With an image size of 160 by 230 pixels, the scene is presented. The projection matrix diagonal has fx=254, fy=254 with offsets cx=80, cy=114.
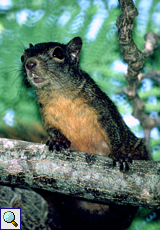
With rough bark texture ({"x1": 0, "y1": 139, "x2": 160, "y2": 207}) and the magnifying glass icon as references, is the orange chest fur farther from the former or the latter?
the magnifying glass icon

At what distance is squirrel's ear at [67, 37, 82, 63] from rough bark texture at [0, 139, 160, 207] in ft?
6.19

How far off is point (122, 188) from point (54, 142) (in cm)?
112

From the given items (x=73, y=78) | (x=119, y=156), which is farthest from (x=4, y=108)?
(x=119, y=156)

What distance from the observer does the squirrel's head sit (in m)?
3.76

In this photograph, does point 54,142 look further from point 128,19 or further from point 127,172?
point 128,19

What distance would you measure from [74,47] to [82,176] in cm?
227

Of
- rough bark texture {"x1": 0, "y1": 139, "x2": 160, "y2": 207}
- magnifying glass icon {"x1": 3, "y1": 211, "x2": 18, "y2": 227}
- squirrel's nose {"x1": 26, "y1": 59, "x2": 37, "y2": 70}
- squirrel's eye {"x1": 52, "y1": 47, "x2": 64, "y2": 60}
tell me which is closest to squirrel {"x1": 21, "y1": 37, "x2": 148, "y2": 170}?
squirrel's eye {"x1": 52, "y1": 47, "x2": 64, "y2": 60}

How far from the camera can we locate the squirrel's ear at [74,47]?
4352 millimetres

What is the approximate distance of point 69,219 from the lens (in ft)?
13.8

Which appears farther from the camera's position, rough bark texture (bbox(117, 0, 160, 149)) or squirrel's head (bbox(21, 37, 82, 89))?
squirrel's head (bbox(21, 37, 82, 89))

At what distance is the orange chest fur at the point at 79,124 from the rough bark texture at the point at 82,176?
2.42 feet

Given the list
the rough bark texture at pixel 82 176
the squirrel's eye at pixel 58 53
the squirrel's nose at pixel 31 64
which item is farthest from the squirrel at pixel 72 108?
the rough bark texture at pixel 82 176

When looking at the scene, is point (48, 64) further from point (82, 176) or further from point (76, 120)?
point (82, 176)

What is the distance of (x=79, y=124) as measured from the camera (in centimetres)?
409
